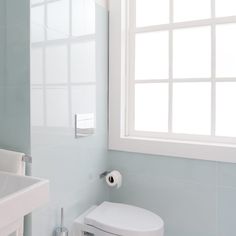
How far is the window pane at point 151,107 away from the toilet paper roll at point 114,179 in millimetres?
388

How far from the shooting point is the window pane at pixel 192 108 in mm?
1732

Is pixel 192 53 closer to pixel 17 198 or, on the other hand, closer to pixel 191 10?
pixel 191 10

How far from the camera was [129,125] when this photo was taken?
1940mm

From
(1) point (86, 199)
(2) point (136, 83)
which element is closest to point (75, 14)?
(2) point (136, 83)

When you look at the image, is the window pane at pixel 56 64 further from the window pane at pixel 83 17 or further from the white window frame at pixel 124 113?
the white window frame at pixel 124 113

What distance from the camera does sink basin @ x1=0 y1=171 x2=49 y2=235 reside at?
0.79 m

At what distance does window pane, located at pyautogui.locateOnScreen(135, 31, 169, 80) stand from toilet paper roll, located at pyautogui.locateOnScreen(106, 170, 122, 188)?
0.73 metres

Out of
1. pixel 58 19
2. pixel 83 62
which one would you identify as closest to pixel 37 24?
pixel 58 19

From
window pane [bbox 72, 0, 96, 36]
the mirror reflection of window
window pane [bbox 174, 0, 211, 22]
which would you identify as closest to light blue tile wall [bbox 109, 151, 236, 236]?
the mirror reflection of window

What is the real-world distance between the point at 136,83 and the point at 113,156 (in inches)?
22.4

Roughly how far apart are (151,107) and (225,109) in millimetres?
506

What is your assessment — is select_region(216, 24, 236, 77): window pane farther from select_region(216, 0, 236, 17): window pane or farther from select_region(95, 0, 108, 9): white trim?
select_region(95, 0, 108, 9): white trim

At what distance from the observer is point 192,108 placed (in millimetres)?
1775

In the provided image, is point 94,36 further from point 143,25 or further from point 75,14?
point 143,25
